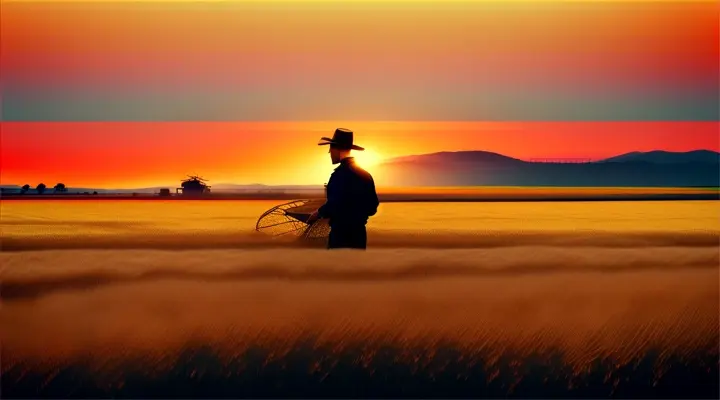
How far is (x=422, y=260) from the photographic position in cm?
1880

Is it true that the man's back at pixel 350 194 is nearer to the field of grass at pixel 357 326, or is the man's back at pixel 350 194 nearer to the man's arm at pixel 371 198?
the man's arm at pixel 371 198

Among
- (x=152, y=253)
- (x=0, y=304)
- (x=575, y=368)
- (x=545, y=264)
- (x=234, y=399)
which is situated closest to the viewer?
(x=234, y=399)

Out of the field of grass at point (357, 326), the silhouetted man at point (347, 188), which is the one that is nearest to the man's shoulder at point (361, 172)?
the silhouetted man at point (347, 188)

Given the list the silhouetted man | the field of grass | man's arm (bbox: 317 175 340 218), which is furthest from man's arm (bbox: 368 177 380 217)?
the field of grass

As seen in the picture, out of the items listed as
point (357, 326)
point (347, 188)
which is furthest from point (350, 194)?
point (357, 326)

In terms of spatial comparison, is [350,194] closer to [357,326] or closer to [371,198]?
[371,198]

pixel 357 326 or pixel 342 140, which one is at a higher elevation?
pixel 342 140

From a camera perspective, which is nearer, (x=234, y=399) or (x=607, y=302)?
(x=234, y=399)

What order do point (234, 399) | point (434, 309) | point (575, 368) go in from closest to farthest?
point (234, 399) < point (575, 368) < point (434, 309)

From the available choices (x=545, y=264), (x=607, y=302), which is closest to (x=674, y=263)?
(x=545, y=264)

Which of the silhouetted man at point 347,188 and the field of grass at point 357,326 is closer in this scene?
the field of grass at point 357,326

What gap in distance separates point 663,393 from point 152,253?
15.3 m

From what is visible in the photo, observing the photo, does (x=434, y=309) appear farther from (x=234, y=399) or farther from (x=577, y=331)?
(x=234, y=399)

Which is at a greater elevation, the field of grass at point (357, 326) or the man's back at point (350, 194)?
the man's back at point (350, 194)
